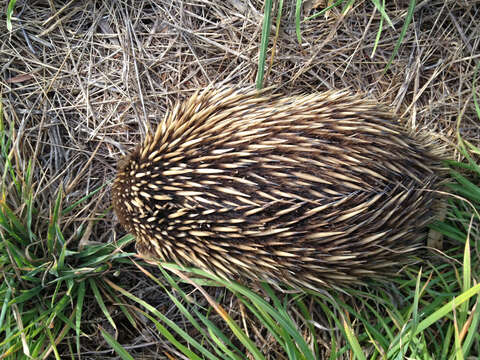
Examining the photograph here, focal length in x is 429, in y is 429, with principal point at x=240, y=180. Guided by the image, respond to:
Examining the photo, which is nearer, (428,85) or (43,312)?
(43,312)

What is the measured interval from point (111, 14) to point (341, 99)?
54.9 inches

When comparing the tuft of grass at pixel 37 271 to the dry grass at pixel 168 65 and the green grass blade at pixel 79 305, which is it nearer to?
the green grass blade at pixel 79 305

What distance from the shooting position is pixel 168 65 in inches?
95.7

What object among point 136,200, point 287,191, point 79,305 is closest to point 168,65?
point 136,200

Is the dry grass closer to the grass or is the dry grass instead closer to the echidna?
the grass

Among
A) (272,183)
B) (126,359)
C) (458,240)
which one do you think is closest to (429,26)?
(458,240)

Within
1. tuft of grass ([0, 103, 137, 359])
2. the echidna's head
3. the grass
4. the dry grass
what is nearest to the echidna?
the echidna's head

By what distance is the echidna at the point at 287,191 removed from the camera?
168 centimetres

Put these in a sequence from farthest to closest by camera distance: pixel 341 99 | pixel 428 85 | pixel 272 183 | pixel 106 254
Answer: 1. pixel 428 85
2. pixel 106 254
3. pixel 341 99
4. pixel 272 183

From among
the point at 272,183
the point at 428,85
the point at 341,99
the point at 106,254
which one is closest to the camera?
the point at 272,183

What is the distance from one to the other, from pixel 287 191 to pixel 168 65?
1187 mm

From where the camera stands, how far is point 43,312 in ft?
6.64

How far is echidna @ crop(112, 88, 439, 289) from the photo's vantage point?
5.52 ft

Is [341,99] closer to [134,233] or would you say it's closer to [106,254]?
[134,233]
